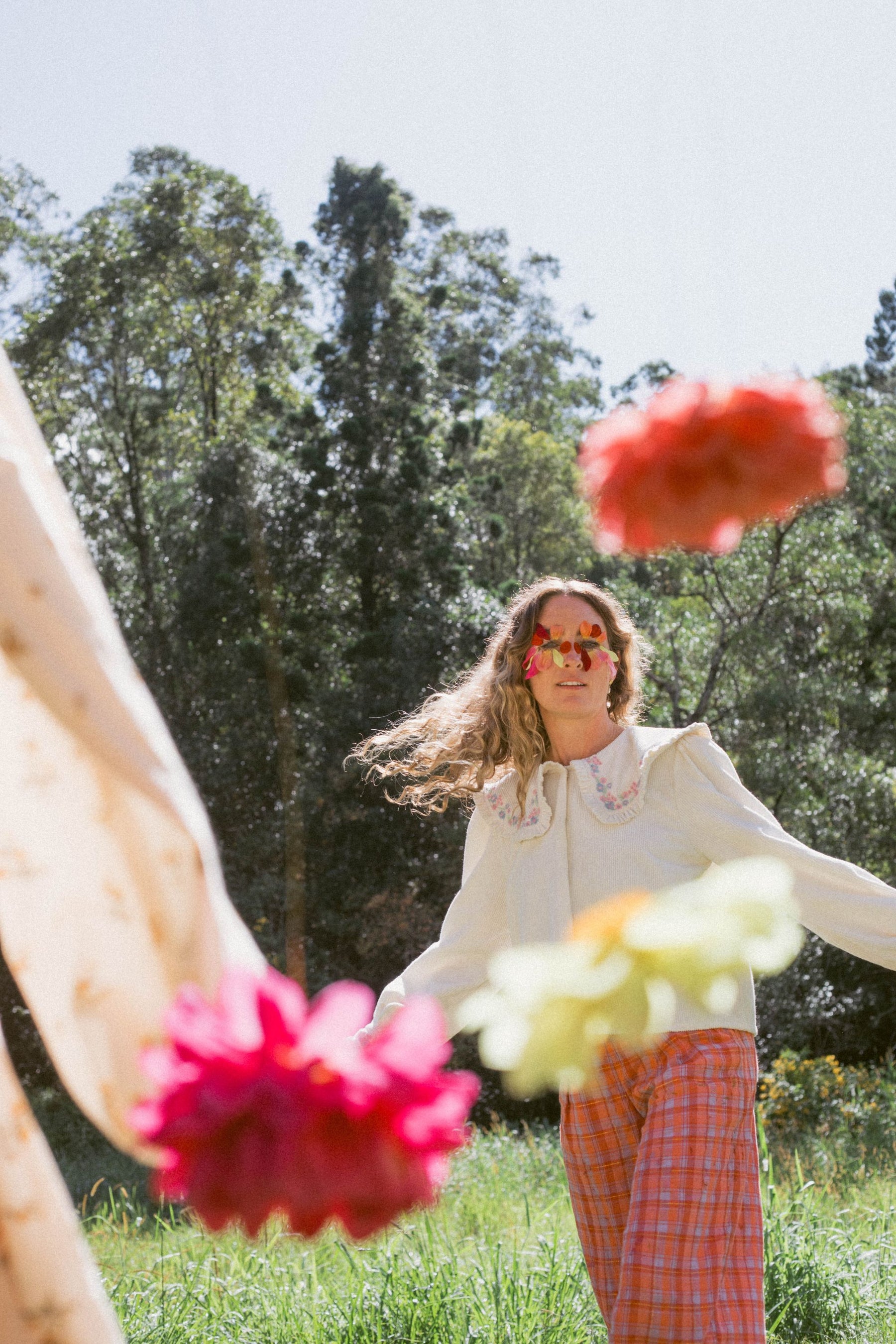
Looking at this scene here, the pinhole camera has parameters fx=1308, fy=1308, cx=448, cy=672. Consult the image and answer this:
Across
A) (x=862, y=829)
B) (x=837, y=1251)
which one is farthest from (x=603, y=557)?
(x=837, y=1251)

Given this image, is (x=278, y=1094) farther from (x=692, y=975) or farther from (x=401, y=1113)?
(x=692, y=975)

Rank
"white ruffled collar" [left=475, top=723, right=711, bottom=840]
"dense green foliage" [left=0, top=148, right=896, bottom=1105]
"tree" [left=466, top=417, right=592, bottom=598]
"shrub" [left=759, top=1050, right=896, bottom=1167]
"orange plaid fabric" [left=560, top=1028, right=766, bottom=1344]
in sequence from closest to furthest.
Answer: "orange plaid fabric" [left=560, top=1028, right=766, bottom=1344] → "white ruffled collar" [left=475, top=723, right=711, bottom=840] → "shrub" [left=759, top=1050, right=896, bottom=1167] → "dense green foliage" [left=0, top=148, right=896, bottom=1105] → "tree" [left=466, top=417, right=592, bottom=598]

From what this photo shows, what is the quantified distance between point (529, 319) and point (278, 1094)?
20.2 meters

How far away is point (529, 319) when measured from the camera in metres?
20.1

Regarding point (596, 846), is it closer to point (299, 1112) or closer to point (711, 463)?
point (711, 463)

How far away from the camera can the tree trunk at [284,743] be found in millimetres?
13023

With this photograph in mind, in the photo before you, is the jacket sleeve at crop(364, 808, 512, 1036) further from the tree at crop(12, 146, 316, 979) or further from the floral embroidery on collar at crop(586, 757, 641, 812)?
the tree at crop(12, 146, 316, 979)

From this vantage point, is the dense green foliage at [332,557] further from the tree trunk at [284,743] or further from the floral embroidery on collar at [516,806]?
the floral embroidery on collar at [516,806]

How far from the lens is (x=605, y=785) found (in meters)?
2.84

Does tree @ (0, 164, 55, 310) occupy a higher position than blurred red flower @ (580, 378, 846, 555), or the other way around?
tree @ (0, 164, 55, 310)

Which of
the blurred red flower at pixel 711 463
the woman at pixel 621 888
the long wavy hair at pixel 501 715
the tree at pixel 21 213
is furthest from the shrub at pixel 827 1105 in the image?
the tree at pixel 21 213

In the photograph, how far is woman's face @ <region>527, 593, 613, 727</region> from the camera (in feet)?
9.53

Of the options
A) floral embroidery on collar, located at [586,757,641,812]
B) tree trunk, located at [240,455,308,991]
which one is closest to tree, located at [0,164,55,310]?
tree trunk, located at [240,455,308,991]

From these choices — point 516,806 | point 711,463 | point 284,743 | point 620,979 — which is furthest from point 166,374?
point 620,979
